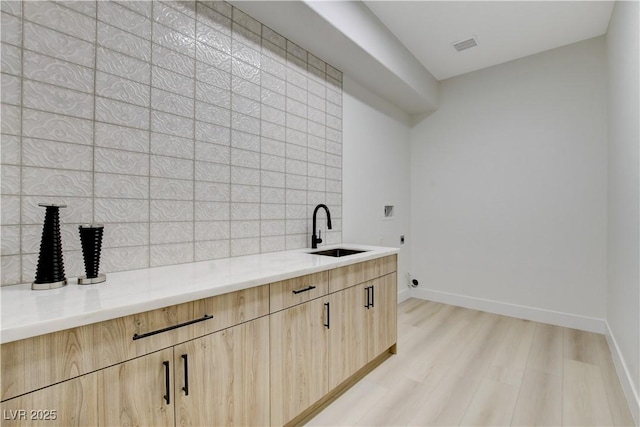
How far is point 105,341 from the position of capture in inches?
35.4

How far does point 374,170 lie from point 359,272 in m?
1.61

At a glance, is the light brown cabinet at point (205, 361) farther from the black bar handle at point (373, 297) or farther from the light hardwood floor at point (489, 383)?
the light hardwood floor at point (489, 383)

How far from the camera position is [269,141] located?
2.14 m

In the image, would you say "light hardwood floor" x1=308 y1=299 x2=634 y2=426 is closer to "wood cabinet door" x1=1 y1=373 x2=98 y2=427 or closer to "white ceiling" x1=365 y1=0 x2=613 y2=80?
"wood cabinet door" x1=1 y1=373 x2=98 y2=427

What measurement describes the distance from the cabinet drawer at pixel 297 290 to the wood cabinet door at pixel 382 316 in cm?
57

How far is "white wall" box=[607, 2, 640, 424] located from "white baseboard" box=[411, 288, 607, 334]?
255 millimetres

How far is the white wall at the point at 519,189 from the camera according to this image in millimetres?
2852

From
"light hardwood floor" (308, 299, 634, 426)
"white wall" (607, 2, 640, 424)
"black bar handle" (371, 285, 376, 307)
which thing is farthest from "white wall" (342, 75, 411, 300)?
"white wall" (607, 2, 640, 424)

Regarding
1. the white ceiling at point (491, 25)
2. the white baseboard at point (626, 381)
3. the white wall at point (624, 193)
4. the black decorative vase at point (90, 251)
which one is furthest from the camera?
the white ceiling at point (491, 25)

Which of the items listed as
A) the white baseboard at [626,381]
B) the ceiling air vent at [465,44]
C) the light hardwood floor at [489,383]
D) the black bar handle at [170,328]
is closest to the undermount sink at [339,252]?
the light hardwood floor at [489,383]

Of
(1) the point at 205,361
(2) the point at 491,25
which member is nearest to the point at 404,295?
(2) the point at 491,25

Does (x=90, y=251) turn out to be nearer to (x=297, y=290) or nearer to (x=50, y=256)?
(x=50, y=256)

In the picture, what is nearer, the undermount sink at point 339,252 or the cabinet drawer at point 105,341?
the cabinet drawer at point 105,341

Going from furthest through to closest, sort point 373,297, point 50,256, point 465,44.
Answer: point 465,44 < point 373,297 < point 50,256
